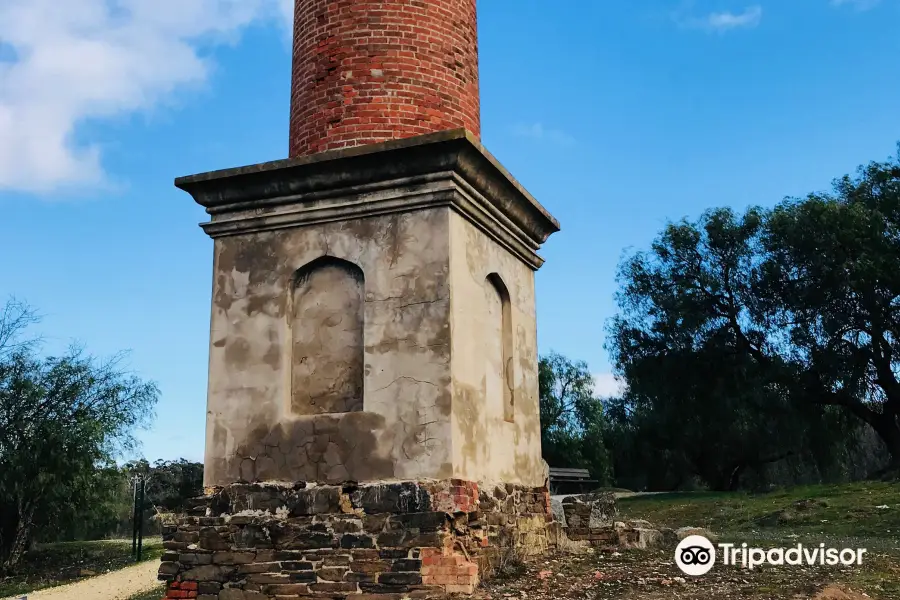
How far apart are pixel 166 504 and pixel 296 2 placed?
2288cm

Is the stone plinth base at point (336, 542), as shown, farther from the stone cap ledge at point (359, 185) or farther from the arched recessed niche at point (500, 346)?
the stone cap ledge at point (359, 185)

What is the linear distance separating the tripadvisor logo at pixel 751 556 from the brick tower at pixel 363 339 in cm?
148

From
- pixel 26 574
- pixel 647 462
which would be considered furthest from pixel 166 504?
pixel 647 462

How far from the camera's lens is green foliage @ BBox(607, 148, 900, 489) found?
75.7 ft

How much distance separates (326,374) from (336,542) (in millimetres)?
1428

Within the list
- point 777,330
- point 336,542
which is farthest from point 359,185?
point 777,330

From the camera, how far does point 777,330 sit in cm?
2483

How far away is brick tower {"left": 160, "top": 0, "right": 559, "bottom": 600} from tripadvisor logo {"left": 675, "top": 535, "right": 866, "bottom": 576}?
4.86 feet

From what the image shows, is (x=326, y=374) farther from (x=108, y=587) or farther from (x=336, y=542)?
(x=108, y=587)

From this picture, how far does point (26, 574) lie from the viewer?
1825cm

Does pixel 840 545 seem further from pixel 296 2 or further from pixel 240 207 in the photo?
pixel 296 2

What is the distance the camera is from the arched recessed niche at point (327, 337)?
702 cm

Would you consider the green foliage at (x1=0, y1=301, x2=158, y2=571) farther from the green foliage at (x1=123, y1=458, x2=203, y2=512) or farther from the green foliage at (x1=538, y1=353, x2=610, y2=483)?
the green foliage at (x1=538, y1=353, x2=610, y2=483)

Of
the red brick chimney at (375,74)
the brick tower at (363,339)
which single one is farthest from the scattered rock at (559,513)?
the red brick chimney at (375,74)
